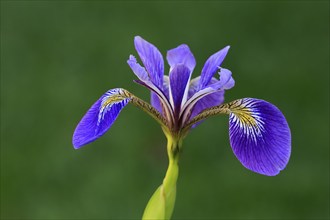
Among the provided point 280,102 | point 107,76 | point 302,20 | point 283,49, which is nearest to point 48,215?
point 107,76

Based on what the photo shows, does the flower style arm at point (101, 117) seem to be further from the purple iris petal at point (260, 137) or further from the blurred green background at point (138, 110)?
the blurred green background at point (138, 110)

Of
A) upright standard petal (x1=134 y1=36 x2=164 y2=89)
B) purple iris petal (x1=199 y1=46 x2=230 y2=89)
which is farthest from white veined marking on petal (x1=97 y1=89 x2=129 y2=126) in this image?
purple iris petal (x1=199 y1=46 x2=230 y2=89)

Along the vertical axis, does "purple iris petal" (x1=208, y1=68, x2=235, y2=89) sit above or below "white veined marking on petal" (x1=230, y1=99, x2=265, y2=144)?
above

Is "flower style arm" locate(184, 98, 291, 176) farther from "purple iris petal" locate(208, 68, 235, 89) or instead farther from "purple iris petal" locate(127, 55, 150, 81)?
"purple iris petal" locate(127, 55, 150, 81)

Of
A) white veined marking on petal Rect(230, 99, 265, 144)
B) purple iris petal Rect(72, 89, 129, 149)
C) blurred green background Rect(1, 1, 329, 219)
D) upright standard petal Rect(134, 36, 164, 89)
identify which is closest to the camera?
purple iris petal Rect(72, 89, 129, 149)

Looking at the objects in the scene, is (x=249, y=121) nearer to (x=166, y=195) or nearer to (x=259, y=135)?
(x=259, y=135)

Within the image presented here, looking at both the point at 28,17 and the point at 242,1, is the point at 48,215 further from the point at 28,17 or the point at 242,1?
the point at 242,1

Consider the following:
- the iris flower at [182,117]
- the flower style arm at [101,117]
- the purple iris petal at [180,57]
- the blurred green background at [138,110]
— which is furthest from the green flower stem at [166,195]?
the blurred green background at [138,110]
